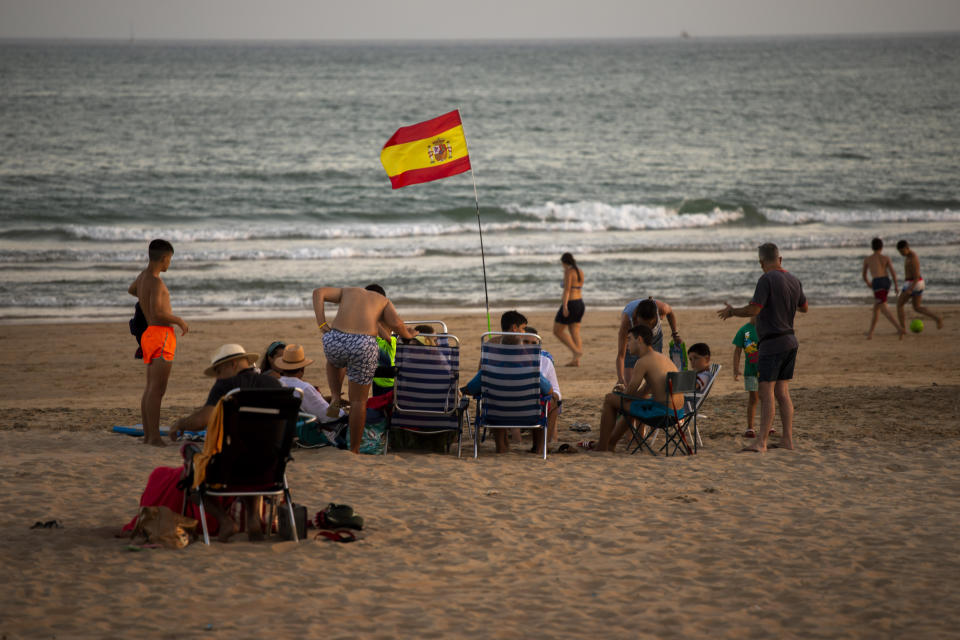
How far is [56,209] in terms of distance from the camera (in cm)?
2756

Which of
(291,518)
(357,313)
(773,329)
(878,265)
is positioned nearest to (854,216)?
(878,265)

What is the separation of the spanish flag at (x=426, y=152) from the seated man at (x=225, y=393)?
3240 mm

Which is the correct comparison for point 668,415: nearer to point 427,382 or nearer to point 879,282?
point 427,382

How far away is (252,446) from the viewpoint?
202 inches

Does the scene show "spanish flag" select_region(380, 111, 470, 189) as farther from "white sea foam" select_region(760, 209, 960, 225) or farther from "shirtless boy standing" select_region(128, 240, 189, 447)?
"white sea foam" select_region(760, 209, 960, 225)

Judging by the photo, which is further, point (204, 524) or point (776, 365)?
point (776, 365)

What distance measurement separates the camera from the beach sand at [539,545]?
422 centimetres

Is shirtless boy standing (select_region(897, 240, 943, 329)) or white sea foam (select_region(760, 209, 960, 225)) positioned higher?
white sea foam (select_region(760, 209, 960, 225))

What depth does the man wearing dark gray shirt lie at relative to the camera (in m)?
7.29

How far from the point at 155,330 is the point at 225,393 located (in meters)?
2.17

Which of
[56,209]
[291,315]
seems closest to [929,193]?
[291,315]

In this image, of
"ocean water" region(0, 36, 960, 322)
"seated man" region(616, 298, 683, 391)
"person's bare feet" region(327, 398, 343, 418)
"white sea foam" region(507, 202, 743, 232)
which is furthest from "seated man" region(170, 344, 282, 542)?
"white sea foam" region(507, 202, 743, 232)

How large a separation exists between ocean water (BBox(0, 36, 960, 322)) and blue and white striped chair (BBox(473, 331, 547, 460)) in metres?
9.53

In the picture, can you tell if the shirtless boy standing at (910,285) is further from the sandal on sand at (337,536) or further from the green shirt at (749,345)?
the sandal on sand at (337,536)
